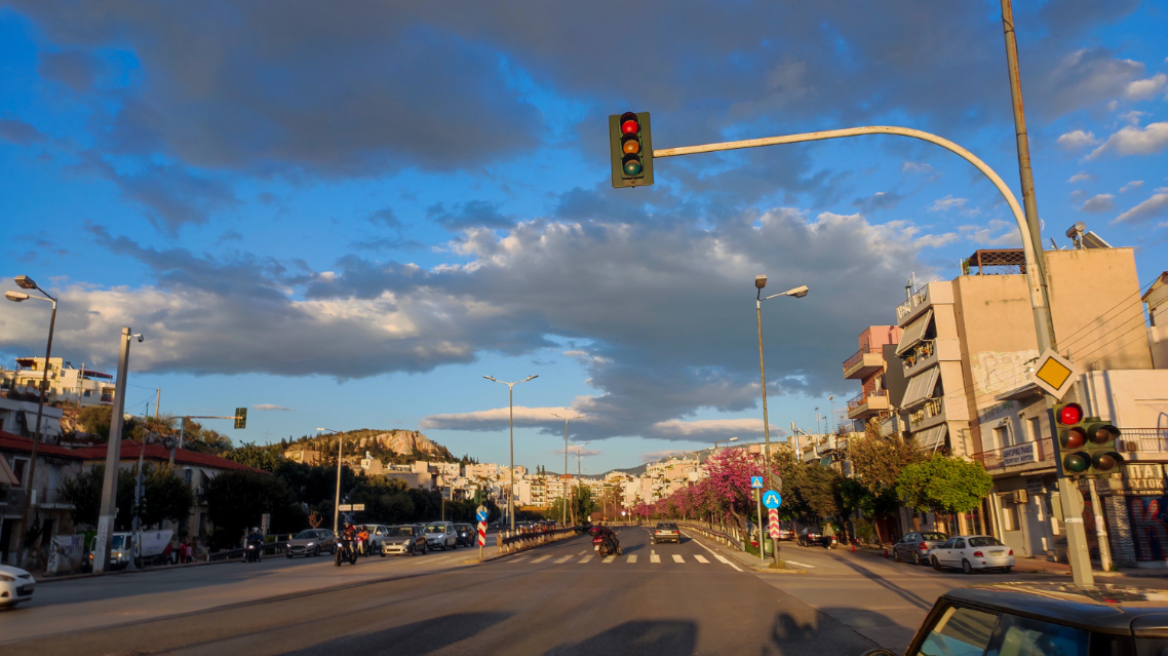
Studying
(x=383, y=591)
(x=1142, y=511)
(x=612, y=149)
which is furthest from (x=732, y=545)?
(x=612, y=149)

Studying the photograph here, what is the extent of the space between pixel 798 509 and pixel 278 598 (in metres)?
49.7

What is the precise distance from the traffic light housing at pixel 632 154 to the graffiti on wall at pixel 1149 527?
28333 mm

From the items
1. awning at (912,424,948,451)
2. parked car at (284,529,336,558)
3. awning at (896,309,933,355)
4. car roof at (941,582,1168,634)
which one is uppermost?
awning at (896,309,933,355)

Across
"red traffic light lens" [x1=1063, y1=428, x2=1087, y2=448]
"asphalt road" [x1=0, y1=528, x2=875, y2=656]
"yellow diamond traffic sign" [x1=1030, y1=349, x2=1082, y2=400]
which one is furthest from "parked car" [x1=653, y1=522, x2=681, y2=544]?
"red traffic light lens" [x1=1063, y1=428, x2=1087, y2=448]

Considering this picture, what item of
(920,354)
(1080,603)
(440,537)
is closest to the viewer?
(1080,603)

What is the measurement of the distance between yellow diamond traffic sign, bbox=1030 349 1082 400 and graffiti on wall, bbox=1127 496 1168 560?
24.9m

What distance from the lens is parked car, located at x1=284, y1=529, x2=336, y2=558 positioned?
144ft

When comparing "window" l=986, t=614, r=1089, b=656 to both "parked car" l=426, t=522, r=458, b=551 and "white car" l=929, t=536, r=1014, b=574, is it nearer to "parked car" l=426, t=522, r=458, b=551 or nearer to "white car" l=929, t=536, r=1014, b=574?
"white car" l=929, t=536, r=1014, b=574

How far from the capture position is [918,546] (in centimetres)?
2970

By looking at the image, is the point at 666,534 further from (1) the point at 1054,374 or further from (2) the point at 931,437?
(1) the point at 1054,374

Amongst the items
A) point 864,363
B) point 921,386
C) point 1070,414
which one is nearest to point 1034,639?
point 1070,414

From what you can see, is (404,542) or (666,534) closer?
(404,542)

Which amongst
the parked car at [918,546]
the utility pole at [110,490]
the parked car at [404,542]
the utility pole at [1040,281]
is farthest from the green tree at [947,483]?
the utility pole at [110,490]

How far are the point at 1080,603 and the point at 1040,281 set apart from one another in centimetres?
711
